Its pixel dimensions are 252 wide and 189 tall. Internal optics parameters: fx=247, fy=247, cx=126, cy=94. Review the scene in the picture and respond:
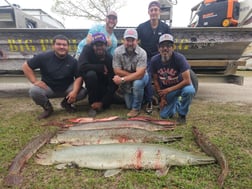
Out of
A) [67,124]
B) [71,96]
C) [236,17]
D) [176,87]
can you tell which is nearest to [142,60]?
[176,87]

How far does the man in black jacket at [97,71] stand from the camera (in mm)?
4309

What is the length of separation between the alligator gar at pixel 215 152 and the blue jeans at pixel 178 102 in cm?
62

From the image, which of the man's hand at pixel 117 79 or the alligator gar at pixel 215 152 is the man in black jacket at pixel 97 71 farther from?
the alligator gar at pixel 215 152

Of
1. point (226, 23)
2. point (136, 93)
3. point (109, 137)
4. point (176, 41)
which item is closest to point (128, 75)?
point (136, 93)

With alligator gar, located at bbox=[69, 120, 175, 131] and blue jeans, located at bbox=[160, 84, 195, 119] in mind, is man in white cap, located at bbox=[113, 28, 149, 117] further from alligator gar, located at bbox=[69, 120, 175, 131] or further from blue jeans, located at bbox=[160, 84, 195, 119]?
alligator gar, located at bbox=[69, 120, 175, 131]

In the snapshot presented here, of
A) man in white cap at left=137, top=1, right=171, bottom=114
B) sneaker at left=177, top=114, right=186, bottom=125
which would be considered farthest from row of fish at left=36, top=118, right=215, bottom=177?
man in white cap at left=137, top=1, right=171, bottom=114

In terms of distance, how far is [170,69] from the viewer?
13.5 feet

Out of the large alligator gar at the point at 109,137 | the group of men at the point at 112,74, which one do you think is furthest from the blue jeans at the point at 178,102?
the large alligator gar at the point at 109,137

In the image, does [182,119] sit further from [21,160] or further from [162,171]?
[21,160]

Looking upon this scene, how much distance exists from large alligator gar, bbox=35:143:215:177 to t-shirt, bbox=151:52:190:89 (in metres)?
1.71

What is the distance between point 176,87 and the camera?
400 cm

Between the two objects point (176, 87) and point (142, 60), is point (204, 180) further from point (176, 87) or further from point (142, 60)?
point (142, 60)

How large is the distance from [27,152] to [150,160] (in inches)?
55.1

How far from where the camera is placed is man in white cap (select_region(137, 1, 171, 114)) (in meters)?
4.66
